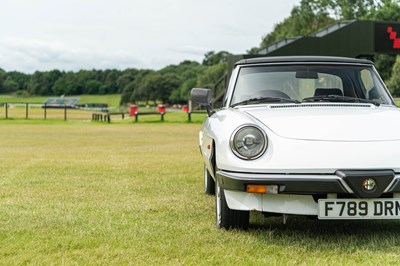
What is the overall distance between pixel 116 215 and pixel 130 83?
150m

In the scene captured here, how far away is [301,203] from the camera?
12.8ft

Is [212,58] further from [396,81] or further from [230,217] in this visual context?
[230,217]

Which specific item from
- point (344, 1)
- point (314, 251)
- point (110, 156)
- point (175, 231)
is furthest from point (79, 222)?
point (344, 1)

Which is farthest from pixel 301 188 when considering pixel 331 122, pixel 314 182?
pixel 331 122

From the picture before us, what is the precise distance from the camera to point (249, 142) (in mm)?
4000

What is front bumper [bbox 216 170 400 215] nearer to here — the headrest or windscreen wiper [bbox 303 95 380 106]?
windscreen wiper [bbox 303 95 380 106]

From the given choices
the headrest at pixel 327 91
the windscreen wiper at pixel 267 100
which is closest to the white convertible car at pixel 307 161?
the windscreen wiper at pixel 267 100

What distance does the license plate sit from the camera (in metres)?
3.81

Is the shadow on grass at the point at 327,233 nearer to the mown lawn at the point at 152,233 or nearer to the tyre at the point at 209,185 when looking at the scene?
the mown lawn at the point at 152,233

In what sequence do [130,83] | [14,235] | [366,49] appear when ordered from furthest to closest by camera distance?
1. [130,83]
2. [366,49]
3. [14,235]

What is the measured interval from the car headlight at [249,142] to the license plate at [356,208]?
568 millimetres

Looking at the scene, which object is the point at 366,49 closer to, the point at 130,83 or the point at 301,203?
the point at 301,203

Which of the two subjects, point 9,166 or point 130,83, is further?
point 130,83

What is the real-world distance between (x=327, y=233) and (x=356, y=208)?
0.69m
